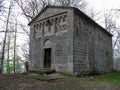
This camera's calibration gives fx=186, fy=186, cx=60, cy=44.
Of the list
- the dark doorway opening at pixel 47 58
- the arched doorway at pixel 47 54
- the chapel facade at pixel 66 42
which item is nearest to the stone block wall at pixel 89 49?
the chapel facade at pixel 66 42

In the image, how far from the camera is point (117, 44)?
122 ft

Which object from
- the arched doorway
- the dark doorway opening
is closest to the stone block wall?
the arched doorway

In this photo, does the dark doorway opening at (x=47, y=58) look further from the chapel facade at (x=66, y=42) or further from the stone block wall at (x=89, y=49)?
the stone block wall at (x=89, y=49)

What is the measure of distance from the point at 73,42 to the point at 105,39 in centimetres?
871

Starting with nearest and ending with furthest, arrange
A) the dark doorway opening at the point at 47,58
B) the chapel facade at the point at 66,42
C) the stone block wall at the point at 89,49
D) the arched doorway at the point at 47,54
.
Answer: the chapel facade at the point at 66,42
the stone block wall at the point at 89,49
the arched doorway at the point at 47,54
the dark doorway opening at the point at 47,58

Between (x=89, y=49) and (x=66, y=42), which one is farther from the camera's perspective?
(x=89, y=49)

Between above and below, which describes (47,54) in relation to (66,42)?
below

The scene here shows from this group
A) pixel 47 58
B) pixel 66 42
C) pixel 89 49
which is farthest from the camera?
pixel 47 58

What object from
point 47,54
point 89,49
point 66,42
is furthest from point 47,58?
point 89,49

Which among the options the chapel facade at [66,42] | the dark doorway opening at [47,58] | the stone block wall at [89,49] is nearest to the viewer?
the chapel facade at [66,42]

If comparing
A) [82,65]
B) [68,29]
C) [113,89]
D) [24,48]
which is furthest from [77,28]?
[24,48]

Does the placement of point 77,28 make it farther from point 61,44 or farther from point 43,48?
point 43,48

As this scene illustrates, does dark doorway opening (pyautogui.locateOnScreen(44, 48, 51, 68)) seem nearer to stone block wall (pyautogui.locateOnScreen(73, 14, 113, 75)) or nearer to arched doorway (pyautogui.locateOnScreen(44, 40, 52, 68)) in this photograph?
arched doorway (pyautogui.locateOnScreen(44, 40, 52, 68))

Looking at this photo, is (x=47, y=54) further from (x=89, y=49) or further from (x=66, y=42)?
(x=89, y=49)
